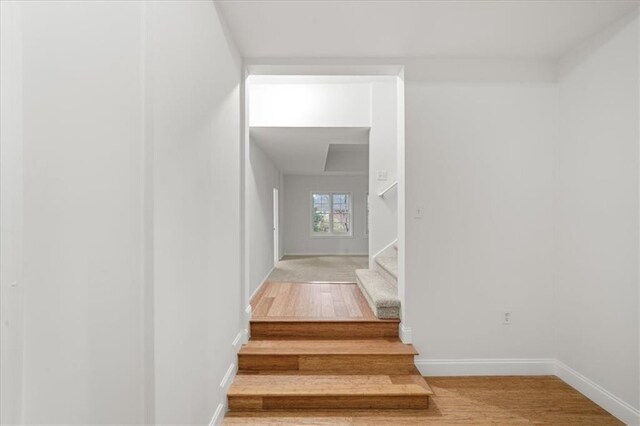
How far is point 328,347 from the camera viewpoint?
2512mm

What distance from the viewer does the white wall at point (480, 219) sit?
2.61 m

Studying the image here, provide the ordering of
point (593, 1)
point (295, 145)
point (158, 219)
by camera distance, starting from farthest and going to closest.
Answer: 1. point (295, 145)
2. point (593, 1)
3. point (158, 219)

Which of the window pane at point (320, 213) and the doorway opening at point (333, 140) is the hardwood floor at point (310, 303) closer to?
the doorway opening at point (333, 140)

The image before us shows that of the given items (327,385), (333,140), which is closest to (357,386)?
(327,385)

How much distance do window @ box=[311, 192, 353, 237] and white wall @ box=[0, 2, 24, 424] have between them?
318 inches

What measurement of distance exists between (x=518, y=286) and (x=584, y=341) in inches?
21.6

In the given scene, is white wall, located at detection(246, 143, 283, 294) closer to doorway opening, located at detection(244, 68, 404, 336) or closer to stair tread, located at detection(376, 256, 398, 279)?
doorway opening, located at detection(244, 68, 404, 336)

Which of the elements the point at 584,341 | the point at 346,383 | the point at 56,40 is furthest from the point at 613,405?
the point at 56,40

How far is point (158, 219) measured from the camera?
114 centimetres

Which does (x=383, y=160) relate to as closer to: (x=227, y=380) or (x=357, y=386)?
(x=357, y=386)

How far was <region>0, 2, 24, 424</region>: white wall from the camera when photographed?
796 mm

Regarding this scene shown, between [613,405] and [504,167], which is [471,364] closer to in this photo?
[613,405]

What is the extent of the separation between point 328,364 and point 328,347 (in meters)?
0.13

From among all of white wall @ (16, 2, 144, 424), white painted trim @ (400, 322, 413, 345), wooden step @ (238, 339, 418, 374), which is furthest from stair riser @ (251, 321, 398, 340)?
white wall @ (16, 2, 144, 424)
